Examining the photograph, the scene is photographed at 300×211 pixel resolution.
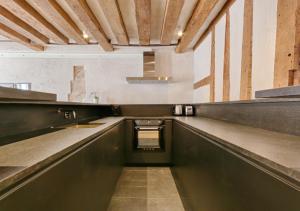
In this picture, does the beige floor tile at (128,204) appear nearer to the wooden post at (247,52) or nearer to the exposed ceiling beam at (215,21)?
the wooden post at (247,52)

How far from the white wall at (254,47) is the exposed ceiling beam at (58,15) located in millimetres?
2611

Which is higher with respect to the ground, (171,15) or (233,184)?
(171,15)

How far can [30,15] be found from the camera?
3.32 m

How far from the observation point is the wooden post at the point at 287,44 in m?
1.54

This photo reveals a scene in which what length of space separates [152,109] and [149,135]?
2.45ft

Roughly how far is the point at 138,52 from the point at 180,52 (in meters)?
1.12

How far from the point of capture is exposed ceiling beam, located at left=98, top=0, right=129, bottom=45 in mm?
2934

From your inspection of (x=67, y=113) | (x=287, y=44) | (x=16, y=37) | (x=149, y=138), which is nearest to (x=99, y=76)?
(x=16, y=37)

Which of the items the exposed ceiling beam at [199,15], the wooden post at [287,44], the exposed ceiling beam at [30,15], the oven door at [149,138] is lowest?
the oven door at [149,138]

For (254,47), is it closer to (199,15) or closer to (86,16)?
(199,15)

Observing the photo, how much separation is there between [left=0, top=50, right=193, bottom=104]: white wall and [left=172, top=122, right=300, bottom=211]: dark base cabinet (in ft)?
12.4

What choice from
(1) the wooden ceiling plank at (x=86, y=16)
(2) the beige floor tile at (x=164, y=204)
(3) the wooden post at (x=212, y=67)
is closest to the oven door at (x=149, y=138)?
(2) the beige floor tile at (x=164, y=204)

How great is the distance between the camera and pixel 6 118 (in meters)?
1.25

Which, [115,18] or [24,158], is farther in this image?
[115,18]
